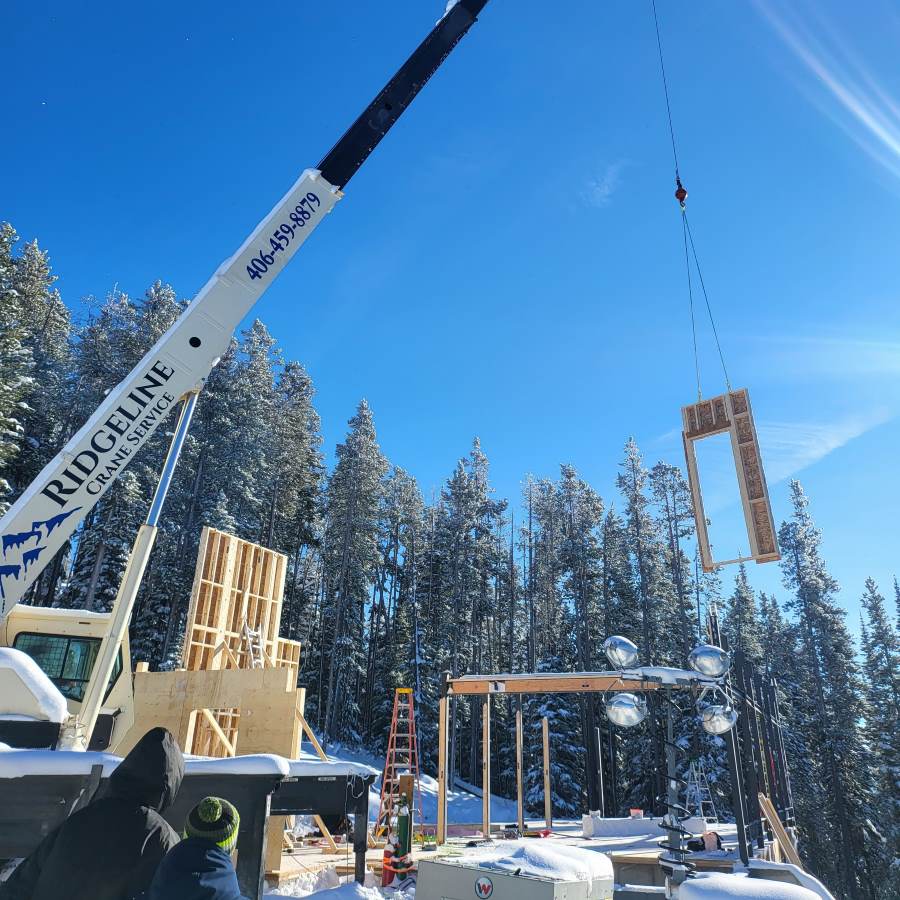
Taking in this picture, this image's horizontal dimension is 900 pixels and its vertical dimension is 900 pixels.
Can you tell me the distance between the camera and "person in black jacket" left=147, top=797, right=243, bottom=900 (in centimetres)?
240

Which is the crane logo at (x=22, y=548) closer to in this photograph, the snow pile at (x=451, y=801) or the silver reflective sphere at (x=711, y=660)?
the silver reflective sphere at (x=711, y=660)

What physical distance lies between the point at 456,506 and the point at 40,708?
1294 inches

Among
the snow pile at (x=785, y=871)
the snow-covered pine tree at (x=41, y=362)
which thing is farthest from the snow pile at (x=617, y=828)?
the snow-covered pine tree at (x=41, y=362)

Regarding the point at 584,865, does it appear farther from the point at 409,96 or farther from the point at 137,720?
the point at 409,96

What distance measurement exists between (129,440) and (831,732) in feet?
115

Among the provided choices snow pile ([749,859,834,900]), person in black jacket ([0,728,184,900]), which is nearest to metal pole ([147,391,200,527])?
person in black jacket ([0,728,184,900])

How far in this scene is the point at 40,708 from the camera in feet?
20.2

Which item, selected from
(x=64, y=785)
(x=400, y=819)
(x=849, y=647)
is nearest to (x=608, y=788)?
(x=849, y=647)

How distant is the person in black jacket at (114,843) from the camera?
284 centimetres

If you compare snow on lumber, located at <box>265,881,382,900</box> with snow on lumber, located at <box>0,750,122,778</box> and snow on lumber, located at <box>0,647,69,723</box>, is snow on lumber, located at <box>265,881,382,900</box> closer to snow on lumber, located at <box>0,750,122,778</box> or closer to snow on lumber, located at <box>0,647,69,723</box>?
snow on lumber, located at <box>0,647,69,723</box>

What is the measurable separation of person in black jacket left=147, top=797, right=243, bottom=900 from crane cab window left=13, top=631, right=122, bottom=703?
6794 millimetres

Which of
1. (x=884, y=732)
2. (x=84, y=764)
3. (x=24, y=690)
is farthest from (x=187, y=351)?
(x=884, y=732)

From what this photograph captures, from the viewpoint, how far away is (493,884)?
16.2 ft

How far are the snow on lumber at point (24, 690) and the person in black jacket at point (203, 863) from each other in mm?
4426
